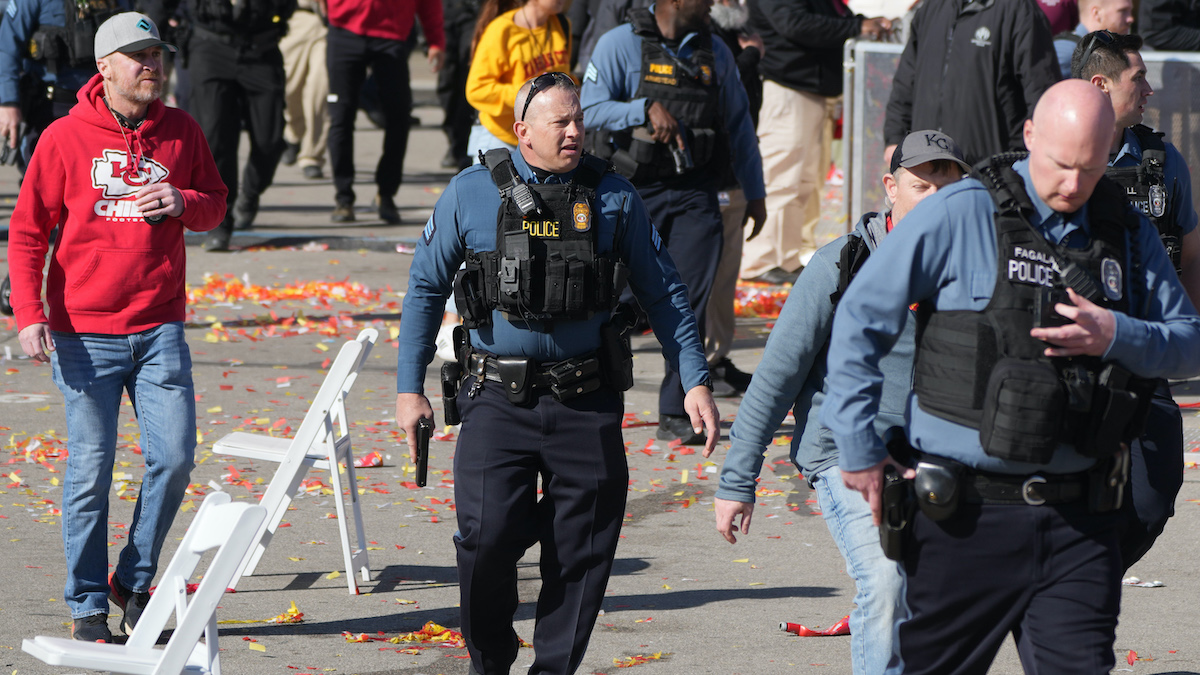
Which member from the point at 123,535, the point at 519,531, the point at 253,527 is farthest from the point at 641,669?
the point at 123,535

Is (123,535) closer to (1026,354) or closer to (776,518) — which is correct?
(776,518)

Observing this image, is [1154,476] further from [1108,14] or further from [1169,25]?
[1169,25]

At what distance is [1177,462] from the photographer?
4.40 meters

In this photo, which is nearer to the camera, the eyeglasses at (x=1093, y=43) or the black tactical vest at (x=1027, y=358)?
the black tactical vest at (x=1027, y=358)

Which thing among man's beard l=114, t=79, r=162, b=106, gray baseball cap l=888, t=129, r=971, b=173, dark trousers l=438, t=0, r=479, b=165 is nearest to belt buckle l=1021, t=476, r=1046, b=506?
gray baseball cap l=888, t=129, r=971, b=173

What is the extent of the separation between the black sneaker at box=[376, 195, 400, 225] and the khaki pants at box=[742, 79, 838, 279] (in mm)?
3439

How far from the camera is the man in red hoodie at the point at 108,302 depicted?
4.90 meters

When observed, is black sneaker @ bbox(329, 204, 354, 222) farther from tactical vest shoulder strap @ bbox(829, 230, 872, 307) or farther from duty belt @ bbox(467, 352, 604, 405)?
tactical vest shoulder strap @ bbox(829, 230, 872, 307)

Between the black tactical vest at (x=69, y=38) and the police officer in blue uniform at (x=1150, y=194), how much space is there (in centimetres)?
585

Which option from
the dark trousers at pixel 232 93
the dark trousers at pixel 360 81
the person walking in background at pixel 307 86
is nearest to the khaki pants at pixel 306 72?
the person walking in background at pixel 307 86

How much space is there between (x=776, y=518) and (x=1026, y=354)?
3275 millimetres

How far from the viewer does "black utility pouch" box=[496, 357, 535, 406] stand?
4.39 m

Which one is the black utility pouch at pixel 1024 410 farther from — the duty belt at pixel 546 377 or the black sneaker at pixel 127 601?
the black sneaker at pixel 127 601

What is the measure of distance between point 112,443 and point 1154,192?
340 cm
